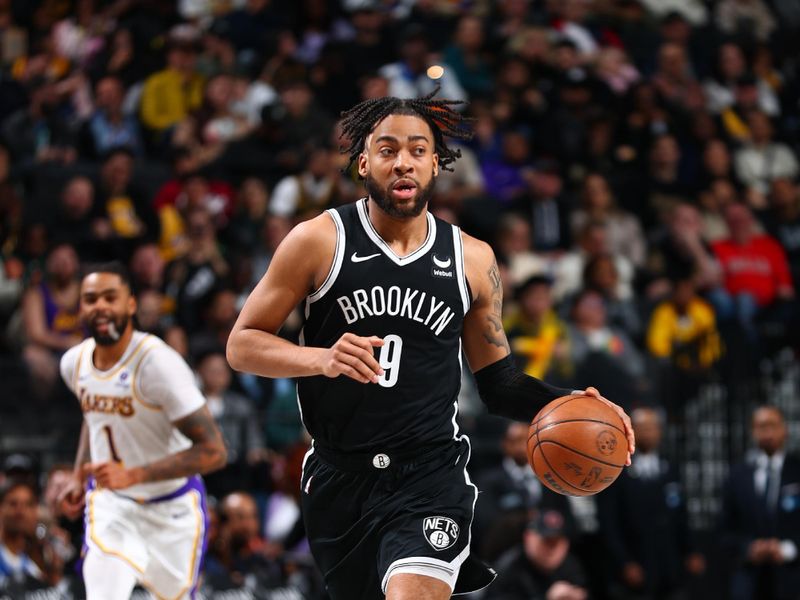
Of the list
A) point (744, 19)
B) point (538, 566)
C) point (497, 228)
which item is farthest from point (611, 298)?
point (744, 19)

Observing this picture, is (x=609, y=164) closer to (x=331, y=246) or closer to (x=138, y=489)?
(x=138, y=489)

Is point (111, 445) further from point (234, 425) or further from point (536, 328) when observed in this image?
point (536, 328)

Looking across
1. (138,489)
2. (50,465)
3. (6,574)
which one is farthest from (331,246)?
(50,465)

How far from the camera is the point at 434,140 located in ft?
17.7

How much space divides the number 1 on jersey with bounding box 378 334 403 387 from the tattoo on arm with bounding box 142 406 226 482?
1634mm

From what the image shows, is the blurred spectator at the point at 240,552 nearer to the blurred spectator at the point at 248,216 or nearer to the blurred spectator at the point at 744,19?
the blurred spectator at the point at 248,216

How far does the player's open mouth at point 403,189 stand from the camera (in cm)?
513

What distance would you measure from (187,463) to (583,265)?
6952 millimetres

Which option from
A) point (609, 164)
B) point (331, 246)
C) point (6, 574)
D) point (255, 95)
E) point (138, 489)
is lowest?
point (609, 164)

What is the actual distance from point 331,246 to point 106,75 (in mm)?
8680

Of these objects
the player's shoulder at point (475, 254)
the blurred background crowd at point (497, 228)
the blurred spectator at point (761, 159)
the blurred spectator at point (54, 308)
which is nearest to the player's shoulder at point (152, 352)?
the blurred background crowd at point (497, 228)

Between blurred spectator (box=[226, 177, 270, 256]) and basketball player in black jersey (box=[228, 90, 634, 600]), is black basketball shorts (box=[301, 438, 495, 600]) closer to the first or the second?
basketball player in black jersey (box=[228, 90, 634, 600])

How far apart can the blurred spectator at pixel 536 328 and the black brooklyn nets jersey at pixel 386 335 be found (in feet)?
19.2

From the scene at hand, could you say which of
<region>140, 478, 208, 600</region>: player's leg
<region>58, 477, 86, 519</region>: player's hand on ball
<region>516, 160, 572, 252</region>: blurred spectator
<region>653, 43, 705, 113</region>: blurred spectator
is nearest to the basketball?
<region>140, 478, 208, 600</region>: player's leg
